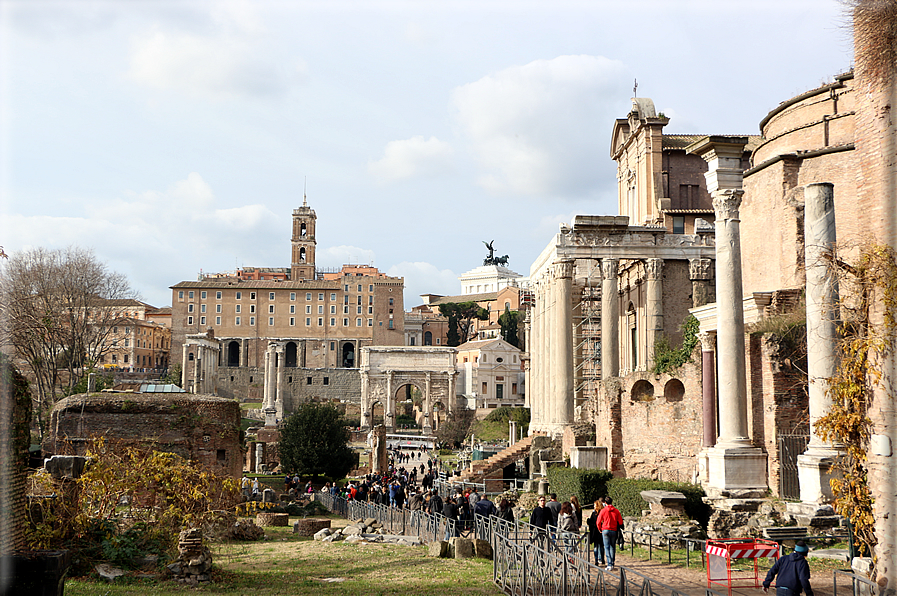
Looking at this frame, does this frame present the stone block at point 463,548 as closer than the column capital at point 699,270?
Yes

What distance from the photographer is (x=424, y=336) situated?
109m

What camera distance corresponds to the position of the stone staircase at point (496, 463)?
24.0 metres

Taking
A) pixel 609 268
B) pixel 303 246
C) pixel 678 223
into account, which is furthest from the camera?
pixel 303 246

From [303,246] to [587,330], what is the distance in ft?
→ 240

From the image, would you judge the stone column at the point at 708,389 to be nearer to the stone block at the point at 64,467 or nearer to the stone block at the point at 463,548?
the stone block at the point at 463,548

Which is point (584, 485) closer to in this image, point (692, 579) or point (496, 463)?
point (496, 463)

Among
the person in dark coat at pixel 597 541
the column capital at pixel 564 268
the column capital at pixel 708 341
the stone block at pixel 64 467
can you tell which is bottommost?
the person in dark coat at pixel 597 541

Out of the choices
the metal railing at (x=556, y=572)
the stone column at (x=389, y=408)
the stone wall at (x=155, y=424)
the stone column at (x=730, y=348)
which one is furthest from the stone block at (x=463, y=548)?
the stone column at (x=389, y=408)

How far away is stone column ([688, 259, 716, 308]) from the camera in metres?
25.3

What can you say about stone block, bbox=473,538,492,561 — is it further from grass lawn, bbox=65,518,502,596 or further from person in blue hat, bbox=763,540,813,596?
person in blue hat, bbox=763,540,813,596

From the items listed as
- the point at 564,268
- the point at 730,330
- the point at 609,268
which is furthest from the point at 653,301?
the point at 730,330

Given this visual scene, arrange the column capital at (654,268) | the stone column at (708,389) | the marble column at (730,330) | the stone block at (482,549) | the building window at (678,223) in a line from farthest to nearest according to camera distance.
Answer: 1. the building window at (678,223)
2. the column capital at (654,268)
3. the stone column at (708,389)
4. the marble column at (730,330)
5. the stone block at (482,549)

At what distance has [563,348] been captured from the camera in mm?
23281

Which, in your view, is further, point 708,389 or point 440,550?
point 708,389
